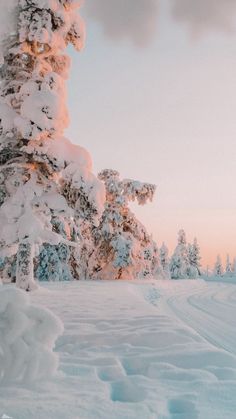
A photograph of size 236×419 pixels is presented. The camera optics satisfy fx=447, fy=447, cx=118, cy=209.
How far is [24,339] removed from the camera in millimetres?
4586

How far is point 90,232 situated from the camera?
3092 centimetres

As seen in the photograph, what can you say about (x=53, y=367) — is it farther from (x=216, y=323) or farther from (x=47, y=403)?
(x=216, y=323)

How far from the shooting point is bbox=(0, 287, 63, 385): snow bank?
4482 millimetres

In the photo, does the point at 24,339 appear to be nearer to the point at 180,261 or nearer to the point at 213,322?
the point at 213,322

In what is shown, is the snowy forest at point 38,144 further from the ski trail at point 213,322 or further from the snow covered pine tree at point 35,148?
the ski trail at point 213,322

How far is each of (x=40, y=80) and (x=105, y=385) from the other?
38.0 ft

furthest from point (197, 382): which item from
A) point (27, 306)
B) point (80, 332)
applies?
point (80, 332)

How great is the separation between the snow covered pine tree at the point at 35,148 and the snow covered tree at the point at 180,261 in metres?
54.4

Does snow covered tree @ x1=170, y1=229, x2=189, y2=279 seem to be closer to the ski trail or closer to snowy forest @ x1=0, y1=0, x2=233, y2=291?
the ski trail

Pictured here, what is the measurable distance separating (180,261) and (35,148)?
59950 mm

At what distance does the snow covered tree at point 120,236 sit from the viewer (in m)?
29.8

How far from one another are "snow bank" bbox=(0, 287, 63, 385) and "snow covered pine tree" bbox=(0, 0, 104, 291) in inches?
363

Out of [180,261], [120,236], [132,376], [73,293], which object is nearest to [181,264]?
[180,261]

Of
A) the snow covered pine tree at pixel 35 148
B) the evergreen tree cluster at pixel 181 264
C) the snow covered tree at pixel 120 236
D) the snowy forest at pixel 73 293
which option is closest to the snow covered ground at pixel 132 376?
the snowy forest at pixel 73 293
